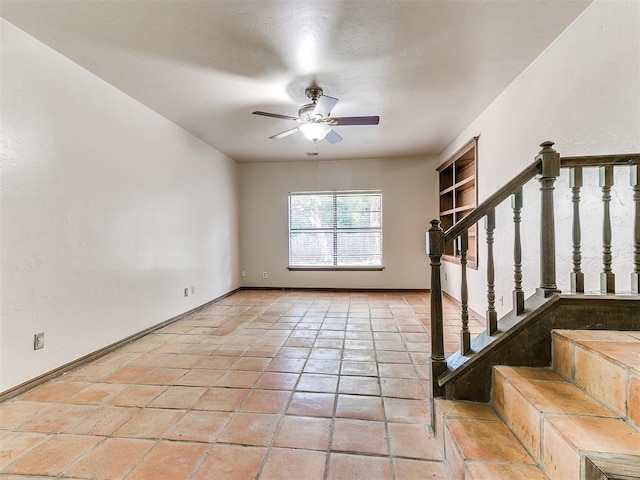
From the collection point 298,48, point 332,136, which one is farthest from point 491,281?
point 332,136

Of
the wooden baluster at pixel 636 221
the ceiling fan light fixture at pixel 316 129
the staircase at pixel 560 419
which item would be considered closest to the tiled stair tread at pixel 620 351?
the staircase at pixel 560 419

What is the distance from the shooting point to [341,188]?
6004 mm

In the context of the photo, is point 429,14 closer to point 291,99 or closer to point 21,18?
point 291,99

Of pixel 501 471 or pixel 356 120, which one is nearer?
pixel 501 471

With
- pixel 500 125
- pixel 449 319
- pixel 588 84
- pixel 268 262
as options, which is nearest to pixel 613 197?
pixel 588 84

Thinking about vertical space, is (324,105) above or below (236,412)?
above

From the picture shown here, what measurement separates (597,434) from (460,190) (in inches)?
167

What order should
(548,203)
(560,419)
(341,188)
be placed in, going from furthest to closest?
1. (341,188)
2. (548,203)
3. (560,419)

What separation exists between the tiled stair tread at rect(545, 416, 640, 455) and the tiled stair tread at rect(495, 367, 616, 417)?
5 centimetres

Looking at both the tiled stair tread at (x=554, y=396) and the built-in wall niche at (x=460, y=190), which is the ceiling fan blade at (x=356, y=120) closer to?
the built-in wall niche at (x=460, y=190)

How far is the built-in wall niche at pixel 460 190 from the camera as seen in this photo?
4.00m

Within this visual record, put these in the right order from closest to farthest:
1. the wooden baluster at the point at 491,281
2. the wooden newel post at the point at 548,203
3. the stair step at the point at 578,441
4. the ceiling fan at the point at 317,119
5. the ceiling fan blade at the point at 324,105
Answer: the stair step at the point at 578,441 < the wooden newel post at the point at 548,203 < the wooden baluster at the point at 491,281 < the ceiling fan blade at the point at 324,105 < the ceiling fan at the point at 317,119

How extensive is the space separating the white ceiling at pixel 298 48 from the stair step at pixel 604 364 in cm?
205

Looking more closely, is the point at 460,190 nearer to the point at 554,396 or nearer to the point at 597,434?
the point at 554,396
